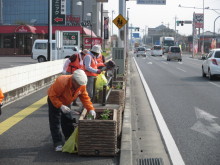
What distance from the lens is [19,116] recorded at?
995cm

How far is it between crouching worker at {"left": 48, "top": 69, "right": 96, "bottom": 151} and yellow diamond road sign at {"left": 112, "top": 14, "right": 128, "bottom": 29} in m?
15.4

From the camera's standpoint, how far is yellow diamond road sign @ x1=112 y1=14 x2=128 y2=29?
21547mm

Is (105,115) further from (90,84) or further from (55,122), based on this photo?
(90,84)

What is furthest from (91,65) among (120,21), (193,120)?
(120,21)

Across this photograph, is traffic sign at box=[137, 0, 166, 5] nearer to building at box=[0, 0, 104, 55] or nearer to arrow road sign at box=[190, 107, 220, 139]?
arrow road sign at box=[190, 107, 220, 139]

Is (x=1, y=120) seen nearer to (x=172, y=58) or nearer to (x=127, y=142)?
(x=127, y=142)

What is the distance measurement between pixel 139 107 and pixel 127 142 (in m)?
5.04

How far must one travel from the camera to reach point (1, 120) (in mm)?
9367

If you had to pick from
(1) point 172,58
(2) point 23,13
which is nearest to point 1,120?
(1) point 172,58

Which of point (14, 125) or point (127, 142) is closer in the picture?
point (127, 142)

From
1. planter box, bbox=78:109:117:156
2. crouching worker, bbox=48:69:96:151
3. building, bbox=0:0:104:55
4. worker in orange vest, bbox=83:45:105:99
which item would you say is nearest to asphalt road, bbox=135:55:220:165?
planter box, bbox=78:109:117:156

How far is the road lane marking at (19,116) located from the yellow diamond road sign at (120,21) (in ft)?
32.3

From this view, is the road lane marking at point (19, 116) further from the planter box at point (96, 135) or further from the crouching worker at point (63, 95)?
the planter box at point (96, 135)

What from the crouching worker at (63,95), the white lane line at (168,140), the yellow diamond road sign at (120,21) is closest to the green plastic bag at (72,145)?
the crouching worker at (63,95)
